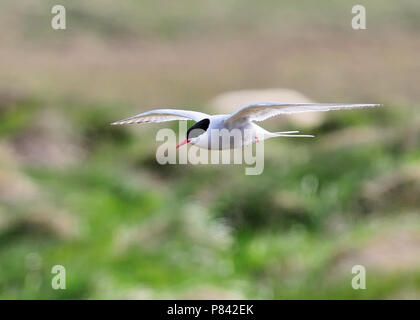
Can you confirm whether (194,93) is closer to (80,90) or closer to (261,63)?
(80,90)

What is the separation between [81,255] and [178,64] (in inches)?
597

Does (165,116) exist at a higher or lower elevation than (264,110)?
higher

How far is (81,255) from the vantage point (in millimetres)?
8391

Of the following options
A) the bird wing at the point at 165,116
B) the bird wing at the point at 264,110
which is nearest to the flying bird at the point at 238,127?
the bird wing at the point at 264,110

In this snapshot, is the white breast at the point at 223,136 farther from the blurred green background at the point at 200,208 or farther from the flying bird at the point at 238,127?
the blurred green background at the point at 200,208

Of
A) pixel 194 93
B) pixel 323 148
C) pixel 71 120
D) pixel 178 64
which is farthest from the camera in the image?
pixel 178 64

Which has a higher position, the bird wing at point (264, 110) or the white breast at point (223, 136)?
the bird wing at point (264, 110)

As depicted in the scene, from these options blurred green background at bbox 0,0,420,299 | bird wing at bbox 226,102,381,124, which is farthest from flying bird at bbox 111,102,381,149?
blurred green background at bbox 0,0,420,299

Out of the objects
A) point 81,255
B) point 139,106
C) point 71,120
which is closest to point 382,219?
point 81,255

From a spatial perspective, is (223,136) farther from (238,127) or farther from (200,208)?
(200,208)

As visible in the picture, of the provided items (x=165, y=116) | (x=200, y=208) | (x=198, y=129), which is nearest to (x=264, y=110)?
(x=198, y=129)

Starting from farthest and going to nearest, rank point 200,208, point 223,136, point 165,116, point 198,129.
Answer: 1. point 200,208
2. point 165,116
3. point 198,129
4. point 223,136

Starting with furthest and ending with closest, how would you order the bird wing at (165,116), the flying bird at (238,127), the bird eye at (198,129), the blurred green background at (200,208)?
the blurred green background at (200,208) → the bird wing at (165,116) → the bird eye at (198,129) → the flying bird at (238,127)

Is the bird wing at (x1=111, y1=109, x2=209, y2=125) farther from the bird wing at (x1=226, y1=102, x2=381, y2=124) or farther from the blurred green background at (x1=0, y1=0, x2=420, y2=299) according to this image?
the blurred green background at (x1=0, y1=0, x2=420, y2=299)
